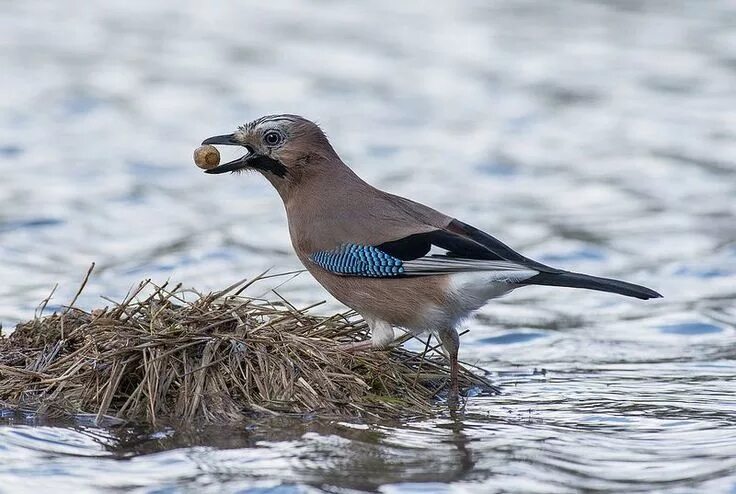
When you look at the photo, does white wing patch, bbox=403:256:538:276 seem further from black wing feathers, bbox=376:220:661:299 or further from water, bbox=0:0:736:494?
water, bbox=0:0:736:494

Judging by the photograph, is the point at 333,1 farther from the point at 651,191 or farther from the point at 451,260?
the point at 451,260

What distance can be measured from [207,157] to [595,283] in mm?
2759

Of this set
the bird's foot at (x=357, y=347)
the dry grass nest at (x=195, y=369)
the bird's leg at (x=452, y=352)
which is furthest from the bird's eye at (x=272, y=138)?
the bird's leg at (x=452, y=352)

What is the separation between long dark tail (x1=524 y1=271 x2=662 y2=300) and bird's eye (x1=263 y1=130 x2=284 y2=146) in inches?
72.6

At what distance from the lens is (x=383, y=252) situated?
8289 millimetres

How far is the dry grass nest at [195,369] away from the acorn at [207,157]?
3.70 ft

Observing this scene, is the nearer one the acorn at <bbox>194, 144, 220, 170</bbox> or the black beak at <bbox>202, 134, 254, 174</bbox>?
the black beak at <bbox>202, 134, 254, 174</bbox>

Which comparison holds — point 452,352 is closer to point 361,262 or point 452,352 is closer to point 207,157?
point 361,262

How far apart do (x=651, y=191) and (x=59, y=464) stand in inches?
394

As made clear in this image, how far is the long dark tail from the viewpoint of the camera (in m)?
7.77

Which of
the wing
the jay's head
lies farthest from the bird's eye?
the wing

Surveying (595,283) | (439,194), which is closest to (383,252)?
(595,283)

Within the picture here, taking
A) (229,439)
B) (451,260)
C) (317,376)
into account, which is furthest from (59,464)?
(451,260)

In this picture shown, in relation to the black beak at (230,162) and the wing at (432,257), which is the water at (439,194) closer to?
the wing at (432,257)
